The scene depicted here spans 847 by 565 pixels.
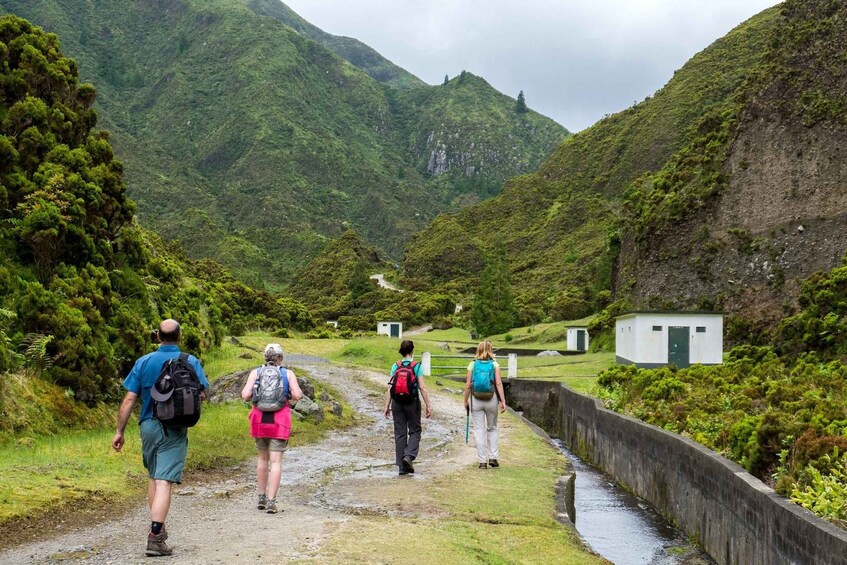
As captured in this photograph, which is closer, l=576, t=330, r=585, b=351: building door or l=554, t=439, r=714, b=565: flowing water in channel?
l=554, t=439, r=714, b=565: flowing water in channel

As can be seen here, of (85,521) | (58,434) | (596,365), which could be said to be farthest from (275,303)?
(85,521)

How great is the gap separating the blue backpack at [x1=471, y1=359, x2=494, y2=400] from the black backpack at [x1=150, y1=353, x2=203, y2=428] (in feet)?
22.7

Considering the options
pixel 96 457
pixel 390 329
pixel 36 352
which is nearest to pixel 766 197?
pixel 390 329

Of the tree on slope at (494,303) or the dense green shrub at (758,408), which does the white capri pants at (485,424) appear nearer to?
the dense green shrub at (758,408)

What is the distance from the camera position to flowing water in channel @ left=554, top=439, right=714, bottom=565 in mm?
12672

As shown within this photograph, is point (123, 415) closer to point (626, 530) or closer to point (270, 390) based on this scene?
point (270, 390)

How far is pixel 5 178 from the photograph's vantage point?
49.6 ft

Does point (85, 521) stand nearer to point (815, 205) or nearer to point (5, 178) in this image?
point (5, 178)

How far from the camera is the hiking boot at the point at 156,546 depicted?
753 centimetres

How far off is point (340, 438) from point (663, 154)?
110793 mm

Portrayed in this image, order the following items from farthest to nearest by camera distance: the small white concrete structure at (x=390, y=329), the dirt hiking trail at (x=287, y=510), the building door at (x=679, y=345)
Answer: the small white concrete structure at (x=390, y=329) < the building door at (x=679, y=345) < the dirt hiking trail at (x=287, y=510)

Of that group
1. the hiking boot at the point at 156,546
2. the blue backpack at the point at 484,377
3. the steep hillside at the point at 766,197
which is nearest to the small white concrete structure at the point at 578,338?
the steep hillside at the point at 766,197

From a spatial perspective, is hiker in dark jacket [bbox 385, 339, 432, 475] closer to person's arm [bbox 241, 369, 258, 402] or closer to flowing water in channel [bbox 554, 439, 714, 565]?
flowing water in channel [bbox 554, 439, 714, 565]

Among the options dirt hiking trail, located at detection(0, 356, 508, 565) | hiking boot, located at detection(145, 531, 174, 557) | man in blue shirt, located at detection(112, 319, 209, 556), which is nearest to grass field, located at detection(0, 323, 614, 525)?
dirt hiking trail, located at detection(0, 356, 508, 565)
